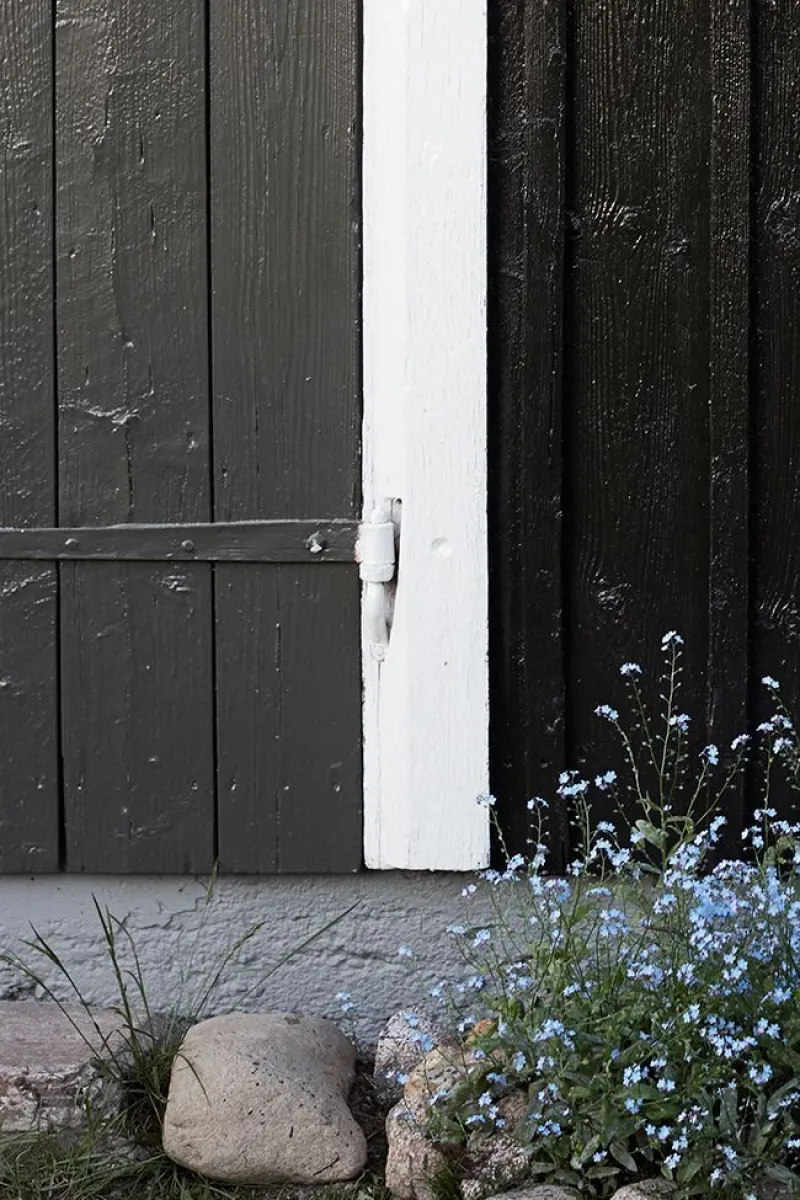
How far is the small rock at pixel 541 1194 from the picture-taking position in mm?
2256

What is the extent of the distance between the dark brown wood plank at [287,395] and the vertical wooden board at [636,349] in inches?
18.1

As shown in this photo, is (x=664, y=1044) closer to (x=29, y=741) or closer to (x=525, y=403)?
(x=525, y=403)

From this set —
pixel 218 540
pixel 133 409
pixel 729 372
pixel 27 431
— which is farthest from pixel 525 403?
pixel 27 431

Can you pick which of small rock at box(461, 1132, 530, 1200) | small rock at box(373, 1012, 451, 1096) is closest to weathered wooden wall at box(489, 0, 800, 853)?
small rock at box(373, 1012, 451, 1096)

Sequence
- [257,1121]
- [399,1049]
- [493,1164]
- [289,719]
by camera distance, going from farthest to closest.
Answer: [289,719] < [399,1049] < [257,1121] < [493,1164]

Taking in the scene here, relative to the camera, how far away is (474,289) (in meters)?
2.89

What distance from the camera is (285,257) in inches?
116

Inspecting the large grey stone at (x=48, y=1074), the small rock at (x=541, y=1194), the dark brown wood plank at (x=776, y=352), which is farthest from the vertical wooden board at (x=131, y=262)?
the small rock at (x=541, y=1194)

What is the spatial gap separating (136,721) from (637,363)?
1252 mm

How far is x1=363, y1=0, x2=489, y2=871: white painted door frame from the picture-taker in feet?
9.38

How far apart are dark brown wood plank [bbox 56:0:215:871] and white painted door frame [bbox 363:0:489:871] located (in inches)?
13.8

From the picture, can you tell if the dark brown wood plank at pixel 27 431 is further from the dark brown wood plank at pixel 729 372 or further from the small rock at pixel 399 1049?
the dark brown wood plank at pixel 729 372

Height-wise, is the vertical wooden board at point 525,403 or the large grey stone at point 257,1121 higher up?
Answer: the vertical wooden board at point 525,403

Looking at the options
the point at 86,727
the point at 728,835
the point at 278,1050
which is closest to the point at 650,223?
the point at 728,835
